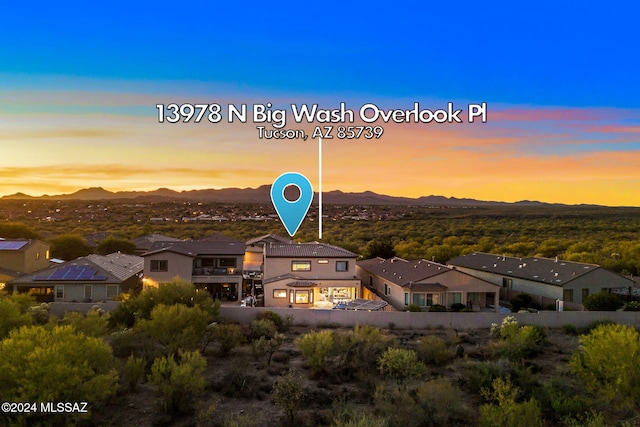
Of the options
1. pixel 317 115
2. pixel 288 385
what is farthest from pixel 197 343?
pixel 317 115

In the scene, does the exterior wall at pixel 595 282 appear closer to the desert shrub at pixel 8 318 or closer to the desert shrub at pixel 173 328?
the desert shrub at pixel 173 328

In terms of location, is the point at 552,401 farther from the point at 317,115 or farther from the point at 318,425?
the point at 317,115

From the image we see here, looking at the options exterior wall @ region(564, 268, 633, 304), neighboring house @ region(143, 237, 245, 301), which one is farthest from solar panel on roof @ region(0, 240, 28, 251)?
exterior wall @ region(564, 268, 633, 304)

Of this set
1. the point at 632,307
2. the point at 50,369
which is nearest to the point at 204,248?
the point at 50,369

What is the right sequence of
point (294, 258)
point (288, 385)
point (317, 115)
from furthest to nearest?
point (294, 258) < point (317, 115) < point (288, 385)

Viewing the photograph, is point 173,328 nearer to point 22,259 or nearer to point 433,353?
point 433,353

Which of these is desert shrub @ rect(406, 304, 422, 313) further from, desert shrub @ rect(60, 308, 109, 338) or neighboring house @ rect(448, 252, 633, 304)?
desert shrub @ rect(60, 308, 109, 338)
